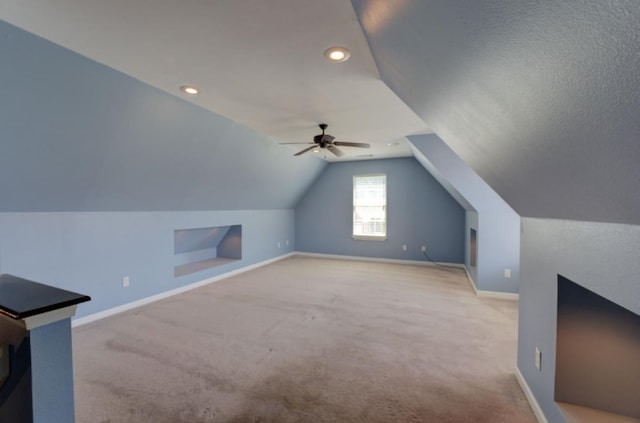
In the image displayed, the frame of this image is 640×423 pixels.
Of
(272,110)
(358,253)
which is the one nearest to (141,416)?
(272,110)

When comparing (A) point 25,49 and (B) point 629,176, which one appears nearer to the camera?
(B) point 629,176

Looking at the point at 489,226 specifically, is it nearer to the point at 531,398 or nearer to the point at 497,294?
the point at 497,294

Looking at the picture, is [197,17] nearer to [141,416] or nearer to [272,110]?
[272,110]

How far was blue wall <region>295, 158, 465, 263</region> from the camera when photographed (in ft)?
19.3

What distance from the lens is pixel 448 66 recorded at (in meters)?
1.18

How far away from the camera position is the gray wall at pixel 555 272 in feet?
3.09

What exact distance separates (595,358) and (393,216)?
4.96 m

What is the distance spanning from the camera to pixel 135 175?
125 inches

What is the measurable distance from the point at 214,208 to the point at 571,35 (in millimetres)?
4926

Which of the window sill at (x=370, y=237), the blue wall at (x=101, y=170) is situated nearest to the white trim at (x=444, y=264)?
the window sill at (x=370, y=237)

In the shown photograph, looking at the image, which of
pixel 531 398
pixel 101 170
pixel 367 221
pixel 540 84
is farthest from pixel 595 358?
pixel 367 221

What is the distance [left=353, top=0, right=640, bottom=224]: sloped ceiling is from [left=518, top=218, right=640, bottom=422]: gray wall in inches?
3.5

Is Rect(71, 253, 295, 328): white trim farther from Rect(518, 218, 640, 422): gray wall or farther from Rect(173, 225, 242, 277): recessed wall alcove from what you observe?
Rect(518, 218, 640, 422): gray wall

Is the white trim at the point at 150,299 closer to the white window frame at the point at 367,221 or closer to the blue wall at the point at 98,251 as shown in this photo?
the blue wall at the point at 98,251
